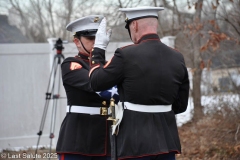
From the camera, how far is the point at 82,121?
4281 millimetres

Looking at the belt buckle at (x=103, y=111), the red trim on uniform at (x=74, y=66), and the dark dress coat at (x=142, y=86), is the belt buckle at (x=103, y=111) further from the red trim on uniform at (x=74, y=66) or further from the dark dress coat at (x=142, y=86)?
the dark dress coat at (x=142, y=86)

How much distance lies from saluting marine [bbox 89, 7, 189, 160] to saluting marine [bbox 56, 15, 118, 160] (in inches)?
29.1

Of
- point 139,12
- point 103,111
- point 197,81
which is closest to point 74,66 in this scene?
point 103,111

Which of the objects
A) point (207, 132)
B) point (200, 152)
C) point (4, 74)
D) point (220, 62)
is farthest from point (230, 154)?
point (4, 74)

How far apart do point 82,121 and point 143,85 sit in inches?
42.2

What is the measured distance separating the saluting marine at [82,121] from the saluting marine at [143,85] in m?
0.74

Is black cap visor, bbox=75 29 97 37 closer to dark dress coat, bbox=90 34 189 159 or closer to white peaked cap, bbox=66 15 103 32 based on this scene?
white peaked cap, bbox=66 15 103 32

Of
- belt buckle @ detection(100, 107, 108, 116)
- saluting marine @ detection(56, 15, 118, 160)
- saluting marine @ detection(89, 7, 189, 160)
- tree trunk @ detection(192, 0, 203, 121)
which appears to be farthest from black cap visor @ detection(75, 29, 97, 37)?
tree trunk @ detection(192, 0, 203, 121)

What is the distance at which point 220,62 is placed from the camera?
1043cm

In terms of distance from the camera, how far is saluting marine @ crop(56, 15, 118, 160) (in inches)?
165

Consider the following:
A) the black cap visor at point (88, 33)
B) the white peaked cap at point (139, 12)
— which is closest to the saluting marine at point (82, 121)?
the black cap visor at point (88, 33)

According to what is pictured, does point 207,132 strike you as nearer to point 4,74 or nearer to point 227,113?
point 227,113

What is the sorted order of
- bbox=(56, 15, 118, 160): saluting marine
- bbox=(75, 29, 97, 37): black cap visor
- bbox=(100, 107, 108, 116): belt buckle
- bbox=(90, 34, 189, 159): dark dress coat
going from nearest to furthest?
bbox=(90, 34, 189, 159): dark dress coat → bbox=(56, 15, 118, 160): saluting marine → bbox=(100, 107, 108, 116): belt buckle → bbox=(75, 29, 97, 37): black cap visor

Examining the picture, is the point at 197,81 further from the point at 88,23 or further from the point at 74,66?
the point at 74,66
